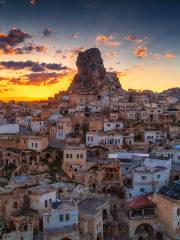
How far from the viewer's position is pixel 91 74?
3937 inches

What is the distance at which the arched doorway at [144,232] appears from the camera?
3222 centimetres

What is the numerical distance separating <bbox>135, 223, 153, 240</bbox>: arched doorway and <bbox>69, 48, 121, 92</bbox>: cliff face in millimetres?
65670

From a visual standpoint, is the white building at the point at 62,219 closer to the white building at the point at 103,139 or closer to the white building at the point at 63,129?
the white building at the point at 103,139

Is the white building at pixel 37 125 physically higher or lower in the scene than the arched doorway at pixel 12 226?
higher

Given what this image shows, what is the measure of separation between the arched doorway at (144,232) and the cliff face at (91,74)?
65.7m

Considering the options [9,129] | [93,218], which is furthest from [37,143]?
[93,218]

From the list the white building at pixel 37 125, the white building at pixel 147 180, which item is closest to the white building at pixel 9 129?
the white building at pixel 37 125

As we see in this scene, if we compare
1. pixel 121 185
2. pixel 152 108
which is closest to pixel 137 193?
pixel 121 185

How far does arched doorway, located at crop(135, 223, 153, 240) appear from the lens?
106ft

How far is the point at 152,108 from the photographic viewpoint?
215 ft

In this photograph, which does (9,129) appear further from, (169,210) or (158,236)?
(169,210)

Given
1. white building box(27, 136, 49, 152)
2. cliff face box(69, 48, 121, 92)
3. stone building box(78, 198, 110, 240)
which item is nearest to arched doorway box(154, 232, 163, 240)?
stone building box(78, 198, 110, 240)

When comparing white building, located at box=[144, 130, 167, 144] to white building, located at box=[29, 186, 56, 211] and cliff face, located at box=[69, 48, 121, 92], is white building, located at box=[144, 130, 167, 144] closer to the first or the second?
white building, located at box=[29, 186, 56, 211]

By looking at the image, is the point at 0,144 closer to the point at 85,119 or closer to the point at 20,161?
the point at 20,161
